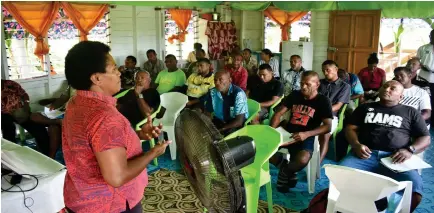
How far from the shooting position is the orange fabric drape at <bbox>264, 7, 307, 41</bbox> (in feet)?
25.9

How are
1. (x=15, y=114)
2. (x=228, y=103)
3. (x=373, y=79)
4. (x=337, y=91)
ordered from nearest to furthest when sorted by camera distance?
(x=228, y=103) < (x=15, y=114) < (x=337, y=91) < (x=373, y=79)

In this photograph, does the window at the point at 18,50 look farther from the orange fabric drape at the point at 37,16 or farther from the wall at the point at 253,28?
the wall at the point at 253,28

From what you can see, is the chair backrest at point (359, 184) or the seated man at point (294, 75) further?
the seated man at point (294, 75)

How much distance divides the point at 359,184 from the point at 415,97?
227 centimetres

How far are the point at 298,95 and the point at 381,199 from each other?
4.66 ft

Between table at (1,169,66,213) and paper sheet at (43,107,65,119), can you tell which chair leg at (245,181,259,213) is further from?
paper sheet at (43,107,65,119)

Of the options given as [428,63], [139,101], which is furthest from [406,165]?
[428,63]

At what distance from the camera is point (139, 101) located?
4055 millimetres

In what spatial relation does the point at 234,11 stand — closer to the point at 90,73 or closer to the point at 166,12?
the point at 166,12

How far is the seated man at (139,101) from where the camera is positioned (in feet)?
13.3

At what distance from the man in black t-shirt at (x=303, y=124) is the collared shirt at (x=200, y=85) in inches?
56.2

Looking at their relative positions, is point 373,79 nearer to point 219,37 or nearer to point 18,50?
point 219,37

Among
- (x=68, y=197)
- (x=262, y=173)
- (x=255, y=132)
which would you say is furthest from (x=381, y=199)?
(x=68, y=197)

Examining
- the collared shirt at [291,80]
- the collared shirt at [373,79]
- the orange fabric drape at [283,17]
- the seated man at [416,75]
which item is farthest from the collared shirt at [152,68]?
the seated man at [416,75]
